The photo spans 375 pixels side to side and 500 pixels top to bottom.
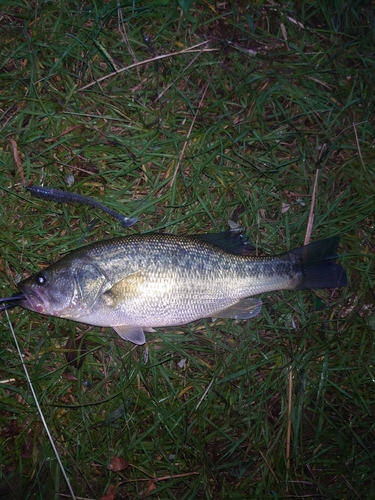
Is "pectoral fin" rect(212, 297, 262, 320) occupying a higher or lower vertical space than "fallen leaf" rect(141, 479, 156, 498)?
higher

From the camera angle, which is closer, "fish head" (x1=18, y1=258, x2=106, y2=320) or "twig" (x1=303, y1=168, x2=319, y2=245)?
"fish head" (x1=18, y1=258, x2=106, y2=320)

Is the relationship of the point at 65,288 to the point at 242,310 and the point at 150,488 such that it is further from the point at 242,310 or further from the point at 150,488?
the point at 150,488

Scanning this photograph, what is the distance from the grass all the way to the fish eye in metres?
0.41

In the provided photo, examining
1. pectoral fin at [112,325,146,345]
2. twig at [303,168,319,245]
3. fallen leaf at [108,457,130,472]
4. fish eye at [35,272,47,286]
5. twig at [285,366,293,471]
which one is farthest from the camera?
twig at [303,168,319,245]

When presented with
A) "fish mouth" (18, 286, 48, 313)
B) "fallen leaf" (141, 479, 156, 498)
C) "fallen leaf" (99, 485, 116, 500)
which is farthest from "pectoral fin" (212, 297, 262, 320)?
"fallen leaf" (99, 485, 116, 500)

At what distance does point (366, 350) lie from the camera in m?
3.91

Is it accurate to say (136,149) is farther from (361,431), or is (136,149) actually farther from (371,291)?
(361,431)

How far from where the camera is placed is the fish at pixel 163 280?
3.39 meters

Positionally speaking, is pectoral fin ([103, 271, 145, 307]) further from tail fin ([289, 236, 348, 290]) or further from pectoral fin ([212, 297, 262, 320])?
tail fin ([289, 236, 348, 290])

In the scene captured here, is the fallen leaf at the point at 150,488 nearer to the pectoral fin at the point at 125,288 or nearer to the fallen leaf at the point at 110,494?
the fallen leaf at the point at 110,494

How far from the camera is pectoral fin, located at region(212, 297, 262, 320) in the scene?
3.63m

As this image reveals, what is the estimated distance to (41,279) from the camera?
11.1 ft

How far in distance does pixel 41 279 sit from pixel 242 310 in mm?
1682

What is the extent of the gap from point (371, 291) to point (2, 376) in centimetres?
342
